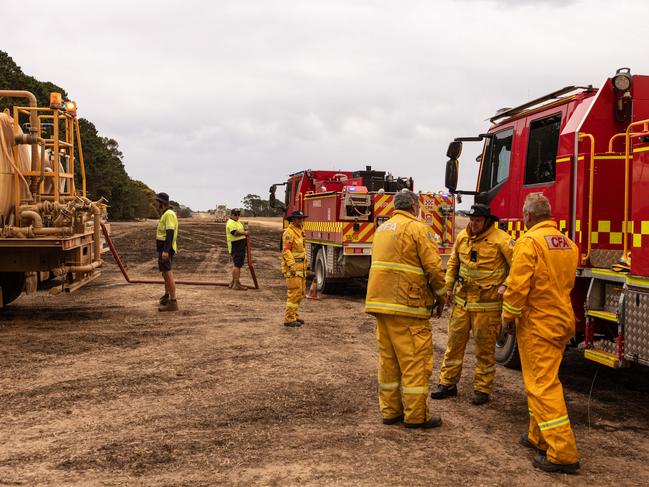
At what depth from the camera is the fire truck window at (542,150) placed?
20.7ft

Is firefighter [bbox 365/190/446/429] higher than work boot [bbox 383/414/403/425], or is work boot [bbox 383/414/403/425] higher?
firefighter [bbox 365/190/446/429]

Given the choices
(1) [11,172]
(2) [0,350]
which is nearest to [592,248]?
(2) [0,350]

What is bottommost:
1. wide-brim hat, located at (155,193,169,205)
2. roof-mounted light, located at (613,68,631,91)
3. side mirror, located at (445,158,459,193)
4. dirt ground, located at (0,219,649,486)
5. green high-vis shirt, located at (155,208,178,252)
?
dirt ground, located at (0,219,649,486)

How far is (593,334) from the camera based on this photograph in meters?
5.37

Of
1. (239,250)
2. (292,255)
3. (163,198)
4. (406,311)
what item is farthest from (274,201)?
(406,311)

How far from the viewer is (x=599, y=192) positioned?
555 centimetres

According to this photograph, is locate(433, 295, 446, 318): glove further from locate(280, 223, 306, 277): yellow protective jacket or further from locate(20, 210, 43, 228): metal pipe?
locate(20, 210, 43, 228): metal pipe

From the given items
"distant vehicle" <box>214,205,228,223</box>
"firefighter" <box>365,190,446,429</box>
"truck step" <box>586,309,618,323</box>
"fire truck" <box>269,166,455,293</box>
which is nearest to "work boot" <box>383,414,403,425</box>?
"firefighter" <box>365,190,446,429</box>

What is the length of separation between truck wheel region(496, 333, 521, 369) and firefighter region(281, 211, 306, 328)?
3.11 metres

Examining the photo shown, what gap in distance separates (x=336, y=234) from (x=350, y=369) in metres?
5.67

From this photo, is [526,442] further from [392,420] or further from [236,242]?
[236,242]

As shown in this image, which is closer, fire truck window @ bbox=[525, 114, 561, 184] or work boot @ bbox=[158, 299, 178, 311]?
fire truck window @ bbox=[525, 114, 561, 184]

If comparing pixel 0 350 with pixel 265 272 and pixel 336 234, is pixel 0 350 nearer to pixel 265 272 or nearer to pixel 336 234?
pixel 336 234

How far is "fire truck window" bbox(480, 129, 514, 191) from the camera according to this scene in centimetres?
715
